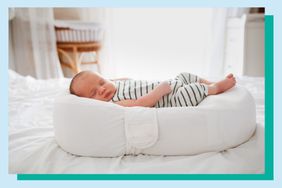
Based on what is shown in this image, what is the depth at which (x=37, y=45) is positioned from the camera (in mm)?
2195

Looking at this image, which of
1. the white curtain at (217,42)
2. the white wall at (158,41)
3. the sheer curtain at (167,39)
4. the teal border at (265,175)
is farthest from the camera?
the white curtain at (217,42)

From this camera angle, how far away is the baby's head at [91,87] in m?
0.89

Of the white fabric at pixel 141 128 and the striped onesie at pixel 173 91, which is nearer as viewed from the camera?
the white fabric at pixel 141 128

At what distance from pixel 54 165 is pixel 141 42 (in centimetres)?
155

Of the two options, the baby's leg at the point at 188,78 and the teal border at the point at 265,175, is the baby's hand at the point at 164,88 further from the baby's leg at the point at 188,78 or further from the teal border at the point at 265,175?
the teal border at the point at 265,175

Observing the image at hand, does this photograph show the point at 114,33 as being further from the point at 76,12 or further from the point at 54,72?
the point at 54,72

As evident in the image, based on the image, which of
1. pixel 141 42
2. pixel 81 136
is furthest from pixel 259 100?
pixel 141 42

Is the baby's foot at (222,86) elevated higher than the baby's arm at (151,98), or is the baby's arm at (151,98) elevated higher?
the baby's foot at (222,86)

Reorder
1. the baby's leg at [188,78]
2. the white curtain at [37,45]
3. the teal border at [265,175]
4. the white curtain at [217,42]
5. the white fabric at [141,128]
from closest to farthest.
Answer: the teal border at [265,175], the white fabric at [141,128], the baby's leg at [188,78], the white curtain at [217,42], the white curtain at [37,45]

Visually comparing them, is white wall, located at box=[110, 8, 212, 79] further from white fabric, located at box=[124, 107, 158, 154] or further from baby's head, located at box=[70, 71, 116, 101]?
white fabric, located at box=[124, 107, 158, 154]

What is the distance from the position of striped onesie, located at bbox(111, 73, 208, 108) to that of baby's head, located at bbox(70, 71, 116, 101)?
0.03 m

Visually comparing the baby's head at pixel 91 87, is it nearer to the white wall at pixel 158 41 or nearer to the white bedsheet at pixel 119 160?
the white bedsheet at pixel 119 160

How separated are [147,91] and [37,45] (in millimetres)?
1512

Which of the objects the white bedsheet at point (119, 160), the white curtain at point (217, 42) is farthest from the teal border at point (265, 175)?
the white curtain at point (217, 42)
